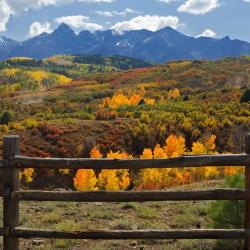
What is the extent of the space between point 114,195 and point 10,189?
182 cm

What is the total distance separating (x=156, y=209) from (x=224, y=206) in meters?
4.92

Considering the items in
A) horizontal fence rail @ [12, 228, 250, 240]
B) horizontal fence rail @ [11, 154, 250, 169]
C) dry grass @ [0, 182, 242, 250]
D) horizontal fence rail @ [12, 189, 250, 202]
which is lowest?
dry grass @ [0, 182, 242, 250]

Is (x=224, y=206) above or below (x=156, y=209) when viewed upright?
above

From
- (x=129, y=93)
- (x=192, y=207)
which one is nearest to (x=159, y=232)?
(x=192, y=207)

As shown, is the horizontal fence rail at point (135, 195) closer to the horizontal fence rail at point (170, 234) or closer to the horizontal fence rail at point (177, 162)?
the horizontal fence rail at point (177, 162)

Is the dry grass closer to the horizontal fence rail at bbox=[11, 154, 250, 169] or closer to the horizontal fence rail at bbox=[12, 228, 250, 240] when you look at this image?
the horizontal fence rail at bbox=[12, 228, 250, 240]

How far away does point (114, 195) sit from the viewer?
8.23 metres

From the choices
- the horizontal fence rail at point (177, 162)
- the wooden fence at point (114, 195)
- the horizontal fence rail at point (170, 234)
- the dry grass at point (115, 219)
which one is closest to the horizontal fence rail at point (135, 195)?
the wooden fence at point (114, 195)

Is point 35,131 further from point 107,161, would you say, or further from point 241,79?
point 241,79

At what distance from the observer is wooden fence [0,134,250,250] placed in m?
8.16

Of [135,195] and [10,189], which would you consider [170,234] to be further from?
[10,189]

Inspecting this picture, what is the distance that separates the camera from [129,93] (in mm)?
151500

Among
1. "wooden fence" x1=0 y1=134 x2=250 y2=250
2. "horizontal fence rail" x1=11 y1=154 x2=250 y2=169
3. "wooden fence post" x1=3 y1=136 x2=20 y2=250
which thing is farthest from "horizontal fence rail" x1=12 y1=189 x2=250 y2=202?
"horizontal fence rail" x1=11 y1=154 x2=250 y2=169

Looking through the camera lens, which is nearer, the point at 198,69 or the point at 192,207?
the point at 192,207
